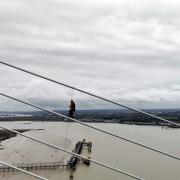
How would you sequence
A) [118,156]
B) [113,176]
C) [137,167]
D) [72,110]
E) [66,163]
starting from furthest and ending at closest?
[118,156]
[66,163]
[137,167]
[113,176]
[72,110]

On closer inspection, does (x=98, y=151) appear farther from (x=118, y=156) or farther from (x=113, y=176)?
(x=113, y=176)

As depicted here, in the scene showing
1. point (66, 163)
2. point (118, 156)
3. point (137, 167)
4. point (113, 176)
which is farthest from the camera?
point (118, 156)

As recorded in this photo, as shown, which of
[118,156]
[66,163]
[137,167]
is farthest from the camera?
[118,156]

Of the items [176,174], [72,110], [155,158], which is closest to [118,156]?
[155,158]

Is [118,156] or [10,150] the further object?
[10,150]

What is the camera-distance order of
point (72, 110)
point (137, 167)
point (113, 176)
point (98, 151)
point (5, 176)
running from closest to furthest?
point (72, 110)
point (113, 176)
point (5, 176)
point (137, 167)
point (98, 151)

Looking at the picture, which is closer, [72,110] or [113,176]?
[72,110]

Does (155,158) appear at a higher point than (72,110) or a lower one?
lower

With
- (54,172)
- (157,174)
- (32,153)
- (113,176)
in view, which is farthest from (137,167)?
(32,153)

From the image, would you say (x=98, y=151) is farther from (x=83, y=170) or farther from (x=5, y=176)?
(x=5, y=176)
